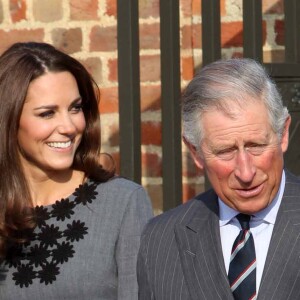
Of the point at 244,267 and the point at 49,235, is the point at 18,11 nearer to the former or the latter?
the point at 49,235

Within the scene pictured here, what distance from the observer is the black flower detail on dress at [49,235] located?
3.74 metres

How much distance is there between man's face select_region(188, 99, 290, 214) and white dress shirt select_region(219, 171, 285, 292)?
58 mm

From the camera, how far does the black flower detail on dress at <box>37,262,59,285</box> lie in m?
3.66

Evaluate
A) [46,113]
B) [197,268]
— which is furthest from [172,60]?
[197,268]

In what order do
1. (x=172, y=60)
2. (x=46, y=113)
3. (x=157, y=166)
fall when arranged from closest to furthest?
(x=46, y=113) < (x=172, y=60) < (x=157, y=166)

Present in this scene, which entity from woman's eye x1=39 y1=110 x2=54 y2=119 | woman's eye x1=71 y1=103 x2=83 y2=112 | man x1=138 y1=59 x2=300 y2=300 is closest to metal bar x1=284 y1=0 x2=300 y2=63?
woman's eye x1=71 y1=103 x2=83 y2=112

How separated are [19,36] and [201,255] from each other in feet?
6.42

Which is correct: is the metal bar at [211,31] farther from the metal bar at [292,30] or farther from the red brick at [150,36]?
the red brick at [150,36]

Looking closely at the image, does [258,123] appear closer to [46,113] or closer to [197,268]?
[197,268]

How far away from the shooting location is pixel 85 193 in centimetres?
376

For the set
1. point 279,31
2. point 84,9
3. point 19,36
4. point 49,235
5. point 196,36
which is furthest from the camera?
point 19,36

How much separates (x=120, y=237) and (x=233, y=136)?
80 cm

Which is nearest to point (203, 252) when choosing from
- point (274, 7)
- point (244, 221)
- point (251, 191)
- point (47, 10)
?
point (244, 221)

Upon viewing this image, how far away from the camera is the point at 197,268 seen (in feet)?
10.3
